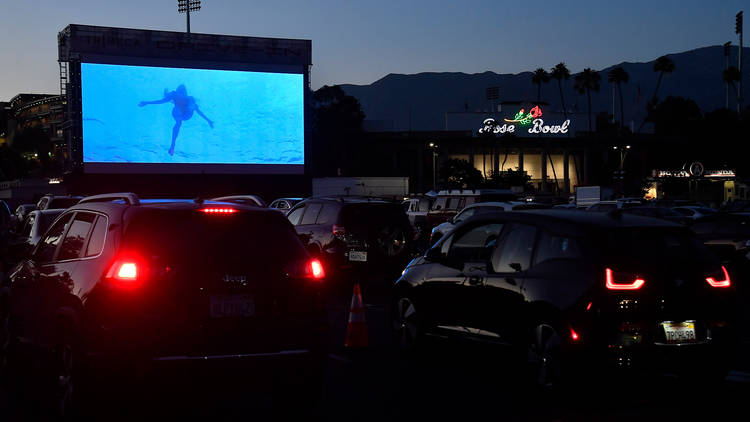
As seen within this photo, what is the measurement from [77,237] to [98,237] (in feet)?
2.01

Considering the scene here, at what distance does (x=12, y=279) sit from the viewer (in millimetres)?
8945

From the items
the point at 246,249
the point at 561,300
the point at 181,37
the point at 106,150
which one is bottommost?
the point at 561,300

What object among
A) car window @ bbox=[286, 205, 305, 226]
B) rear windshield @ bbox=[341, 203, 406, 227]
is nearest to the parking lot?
rear windshield @ bbox=[341, 203, 406, 227]

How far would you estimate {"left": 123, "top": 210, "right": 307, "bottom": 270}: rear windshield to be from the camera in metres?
6.80

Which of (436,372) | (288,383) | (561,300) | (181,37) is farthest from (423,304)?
(181,37)

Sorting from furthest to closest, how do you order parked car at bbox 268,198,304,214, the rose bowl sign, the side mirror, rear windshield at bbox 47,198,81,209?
the rose bowl sign → parked car at bbox 268,198,304,214 → rear windshield at bbox 47,198,81,209 → the side mirror

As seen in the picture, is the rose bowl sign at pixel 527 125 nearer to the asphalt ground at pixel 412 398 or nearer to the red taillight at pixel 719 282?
the asphalt ground at pixel 412 398

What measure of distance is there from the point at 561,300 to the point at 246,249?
2.79 m

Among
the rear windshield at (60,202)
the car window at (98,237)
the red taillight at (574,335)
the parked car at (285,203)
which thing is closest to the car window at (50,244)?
the car window at (98,237)

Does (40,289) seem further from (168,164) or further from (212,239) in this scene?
(168,164)

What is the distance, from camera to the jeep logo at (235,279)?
685 centimetres

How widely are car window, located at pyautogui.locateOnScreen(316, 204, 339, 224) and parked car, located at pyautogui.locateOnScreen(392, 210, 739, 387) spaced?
8847 mm

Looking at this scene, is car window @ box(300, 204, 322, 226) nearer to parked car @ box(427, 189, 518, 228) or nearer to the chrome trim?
the chrome trim

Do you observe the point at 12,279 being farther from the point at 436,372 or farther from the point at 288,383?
the point at 436,372
